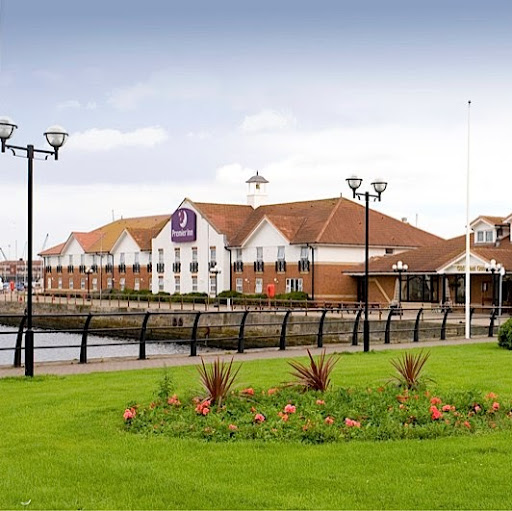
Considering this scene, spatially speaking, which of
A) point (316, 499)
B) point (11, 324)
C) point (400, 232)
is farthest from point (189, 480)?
point (11, 324)

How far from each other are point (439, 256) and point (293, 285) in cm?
1370

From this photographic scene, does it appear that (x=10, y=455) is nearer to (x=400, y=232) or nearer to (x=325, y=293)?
(x=325, y=293)

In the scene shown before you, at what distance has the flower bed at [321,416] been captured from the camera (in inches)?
383

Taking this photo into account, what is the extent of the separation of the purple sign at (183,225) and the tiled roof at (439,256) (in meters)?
18.8

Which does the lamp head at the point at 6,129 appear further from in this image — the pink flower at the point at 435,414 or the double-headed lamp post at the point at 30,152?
the pink flower at the point at 435,414

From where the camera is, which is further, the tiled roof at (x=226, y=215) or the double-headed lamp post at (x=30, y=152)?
the tiled roof at (x=226, y=215)

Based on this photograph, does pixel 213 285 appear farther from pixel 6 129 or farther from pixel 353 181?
pixel 6 129

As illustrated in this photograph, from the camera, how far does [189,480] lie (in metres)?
7.82

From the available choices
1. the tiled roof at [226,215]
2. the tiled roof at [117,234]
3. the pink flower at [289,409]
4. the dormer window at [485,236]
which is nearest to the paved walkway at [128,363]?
the pink flower at [289,409]

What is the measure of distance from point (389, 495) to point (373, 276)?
54.0 metres

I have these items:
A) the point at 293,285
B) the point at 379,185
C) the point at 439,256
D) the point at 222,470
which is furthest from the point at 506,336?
the point at 293,285

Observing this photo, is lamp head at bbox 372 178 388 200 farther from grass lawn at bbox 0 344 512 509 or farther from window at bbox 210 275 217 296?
window at bbox 210 275 217 296

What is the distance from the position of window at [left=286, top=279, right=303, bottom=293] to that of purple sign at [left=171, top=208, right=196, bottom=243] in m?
13.0

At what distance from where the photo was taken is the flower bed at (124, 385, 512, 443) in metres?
9.73
